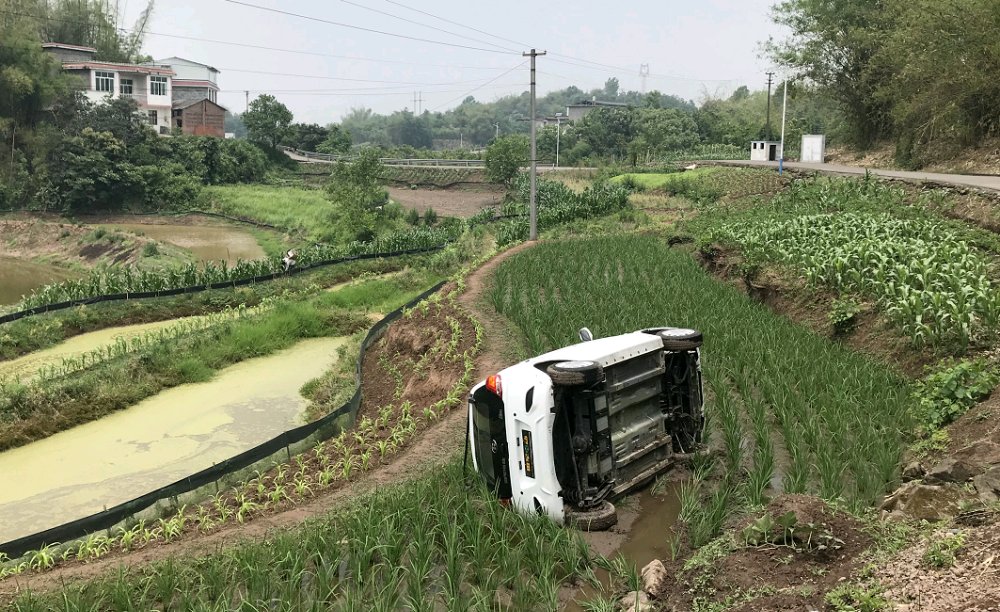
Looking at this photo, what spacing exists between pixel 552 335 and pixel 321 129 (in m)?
67.6

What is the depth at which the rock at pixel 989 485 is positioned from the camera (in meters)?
5.51

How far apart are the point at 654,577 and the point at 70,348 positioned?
647 inches

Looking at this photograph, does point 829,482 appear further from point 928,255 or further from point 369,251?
point 369,251

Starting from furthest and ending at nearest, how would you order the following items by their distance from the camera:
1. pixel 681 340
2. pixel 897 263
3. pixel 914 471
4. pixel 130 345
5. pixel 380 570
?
pixel 130 345 → pixel 897 263 → pixel 681 340 → pixel 914 471 → pixel 380 570

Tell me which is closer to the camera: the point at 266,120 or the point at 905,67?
the point at 905,67

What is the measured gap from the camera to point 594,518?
620cm

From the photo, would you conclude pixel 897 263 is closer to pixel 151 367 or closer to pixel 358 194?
pixel 151 367

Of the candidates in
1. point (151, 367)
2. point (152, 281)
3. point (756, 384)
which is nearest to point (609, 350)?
point (756, 384)

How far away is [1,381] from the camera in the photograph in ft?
46.0

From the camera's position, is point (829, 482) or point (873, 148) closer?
point (829, 482)

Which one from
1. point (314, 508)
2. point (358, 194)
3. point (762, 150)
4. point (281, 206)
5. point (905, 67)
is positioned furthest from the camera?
point (281, 206)

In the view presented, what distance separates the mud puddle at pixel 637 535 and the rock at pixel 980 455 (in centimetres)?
245

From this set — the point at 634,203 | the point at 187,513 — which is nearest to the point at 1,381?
the point at 187,513

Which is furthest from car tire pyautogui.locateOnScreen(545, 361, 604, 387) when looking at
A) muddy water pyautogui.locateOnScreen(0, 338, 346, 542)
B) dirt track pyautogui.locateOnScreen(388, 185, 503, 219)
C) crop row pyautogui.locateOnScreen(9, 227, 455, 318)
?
dirt track pyautogui.locateOnScreen(388, 185, 503, 219)
